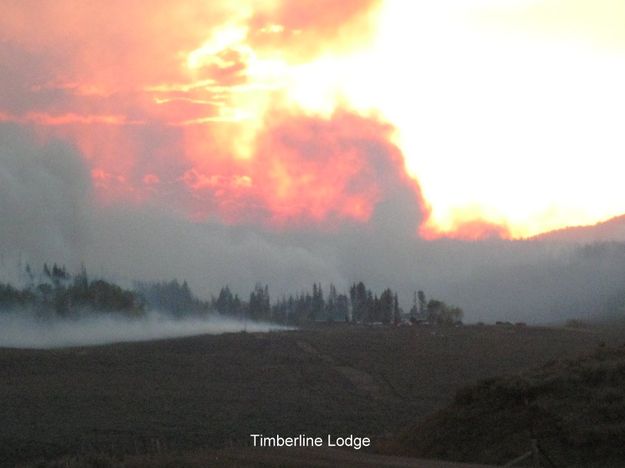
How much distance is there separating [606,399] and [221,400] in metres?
28.3

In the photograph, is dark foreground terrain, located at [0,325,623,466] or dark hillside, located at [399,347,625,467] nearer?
dark hillside, located at [399,347,625,467]

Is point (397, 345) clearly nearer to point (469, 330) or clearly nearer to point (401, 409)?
point (469, 330)

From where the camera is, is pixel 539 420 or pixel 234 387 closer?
pixel 539 420

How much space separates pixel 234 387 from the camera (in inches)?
2399

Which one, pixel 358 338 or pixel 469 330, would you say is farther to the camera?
pixel 469 330

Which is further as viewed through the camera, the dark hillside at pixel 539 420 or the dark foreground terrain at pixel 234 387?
the dark foreground terrain at pixel 234 387

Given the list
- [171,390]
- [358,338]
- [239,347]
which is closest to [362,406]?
[171,390]

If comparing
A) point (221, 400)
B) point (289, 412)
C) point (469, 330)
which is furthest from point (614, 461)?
point (469, 330)

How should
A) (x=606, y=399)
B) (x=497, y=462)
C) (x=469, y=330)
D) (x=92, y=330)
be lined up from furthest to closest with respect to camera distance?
(x=92, y=330) → (x=469, y=330) → (x=606, y=399) → (x=497, y=462)

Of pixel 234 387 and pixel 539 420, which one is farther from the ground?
pixel 539 420

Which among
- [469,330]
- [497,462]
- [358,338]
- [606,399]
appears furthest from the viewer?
[469,330]

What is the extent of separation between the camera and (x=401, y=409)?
167 feet

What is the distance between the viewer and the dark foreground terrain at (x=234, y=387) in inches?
1610

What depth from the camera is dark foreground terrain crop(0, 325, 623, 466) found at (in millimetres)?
40906
